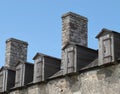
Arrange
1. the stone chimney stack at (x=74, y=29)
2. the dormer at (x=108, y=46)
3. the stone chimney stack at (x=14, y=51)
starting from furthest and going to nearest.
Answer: the stone chimney stack at (x=14, y=51) < the stone chimney stack at (x=74, y=29) < the dormer at (x=108, y=46)

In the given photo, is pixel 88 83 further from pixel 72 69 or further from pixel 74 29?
pixel 74 29

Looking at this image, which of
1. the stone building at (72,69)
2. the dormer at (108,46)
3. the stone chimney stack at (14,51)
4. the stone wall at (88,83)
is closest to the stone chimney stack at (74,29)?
the stone building at (72,69)

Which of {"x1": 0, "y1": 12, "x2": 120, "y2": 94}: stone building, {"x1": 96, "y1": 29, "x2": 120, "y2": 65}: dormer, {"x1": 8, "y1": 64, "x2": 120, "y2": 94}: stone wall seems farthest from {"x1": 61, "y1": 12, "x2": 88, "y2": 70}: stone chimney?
{"x1": 96, "y1": 29, "x2": 120, "y2": 65}: dormer

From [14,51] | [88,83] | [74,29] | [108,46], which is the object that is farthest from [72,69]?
[14,51]

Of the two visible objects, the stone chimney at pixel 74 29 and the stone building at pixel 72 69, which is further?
the stone chimney at pixel 74 29

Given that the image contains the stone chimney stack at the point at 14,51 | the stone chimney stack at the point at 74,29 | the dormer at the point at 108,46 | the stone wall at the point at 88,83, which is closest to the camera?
the stone wall at the point at 88,83

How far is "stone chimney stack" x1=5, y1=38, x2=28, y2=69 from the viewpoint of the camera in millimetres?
19219

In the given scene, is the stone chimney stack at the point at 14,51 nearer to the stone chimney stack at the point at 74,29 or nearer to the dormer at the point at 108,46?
the stone chimney stack at the point at 74,29

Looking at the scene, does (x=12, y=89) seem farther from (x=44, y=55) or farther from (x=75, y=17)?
(x=75, y=17)

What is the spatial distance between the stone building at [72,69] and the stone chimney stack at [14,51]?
0.15 ft

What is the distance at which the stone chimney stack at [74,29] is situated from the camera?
16.3m

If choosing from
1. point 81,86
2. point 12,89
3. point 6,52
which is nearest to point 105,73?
point 81,86

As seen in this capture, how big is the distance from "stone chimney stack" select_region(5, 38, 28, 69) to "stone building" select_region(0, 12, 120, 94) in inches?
1.8

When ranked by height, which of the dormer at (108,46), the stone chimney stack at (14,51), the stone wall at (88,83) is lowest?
the stone wall at (88,83)
